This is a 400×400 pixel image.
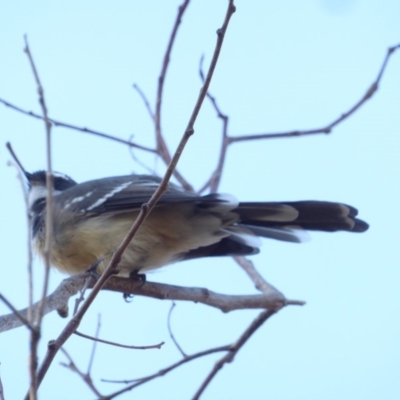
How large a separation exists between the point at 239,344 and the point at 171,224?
1196 mm

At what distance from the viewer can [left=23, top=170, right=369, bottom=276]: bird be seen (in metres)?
5.03

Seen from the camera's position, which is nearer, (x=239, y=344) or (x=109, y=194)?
(x=239, y=344)

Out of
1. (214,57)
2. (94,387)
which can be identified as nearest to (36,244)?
(94,387)

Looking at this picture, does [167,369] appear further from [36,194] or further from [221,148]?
[36,194]

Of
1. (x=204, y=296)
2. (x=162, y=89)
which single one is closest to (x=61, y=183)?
(x=162, y=89)

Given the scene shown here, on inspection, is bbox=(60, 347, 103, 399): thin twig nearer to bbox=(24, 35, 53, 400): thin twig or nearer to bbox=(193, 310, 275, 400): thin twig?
bbox=(193, 310, 275, 400): thin twig

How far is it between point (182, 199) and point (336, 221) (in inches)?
38.3

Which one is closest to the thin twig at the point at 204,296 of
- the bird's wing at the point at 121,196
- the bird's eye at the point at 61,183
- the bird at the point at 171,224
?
the bird at the point at 171,224

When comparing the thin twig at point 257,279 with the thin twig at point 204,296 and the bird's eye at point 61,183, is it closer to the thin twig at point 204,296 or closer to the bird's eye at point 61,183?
the thin twig at point 204,296

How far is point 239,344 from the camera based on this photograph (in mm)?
4262

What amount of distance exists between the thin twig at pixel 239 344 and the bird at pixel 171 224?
0.89 meters

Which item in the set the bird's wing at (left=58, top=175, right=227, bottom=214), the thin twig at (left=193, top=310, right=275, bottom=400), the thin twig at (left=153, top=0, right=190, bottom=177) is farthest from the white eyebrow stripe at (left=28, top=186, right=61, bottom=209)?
the thin twig at (left=193, top=310, right=275, bottom=400)

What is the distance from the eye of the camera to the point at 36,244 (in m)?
5.51

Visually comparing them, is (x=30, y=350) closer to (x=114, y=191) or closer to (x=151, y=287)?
(x=151, y=287)
